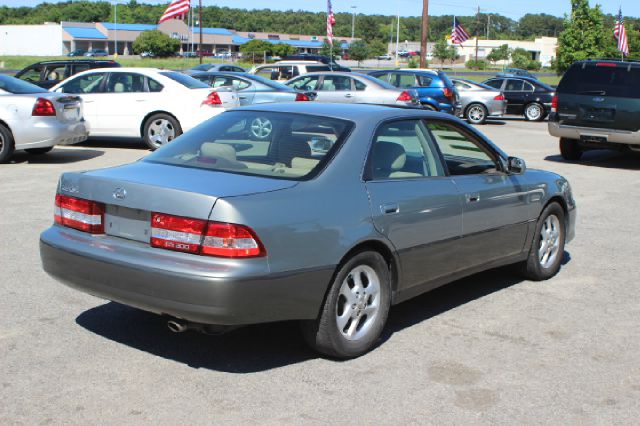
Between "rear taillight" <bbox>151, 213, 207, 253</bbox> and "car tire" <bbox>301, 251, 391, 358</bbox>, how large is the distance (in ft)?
2.81

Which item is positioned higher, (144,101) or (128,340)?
(144,101)

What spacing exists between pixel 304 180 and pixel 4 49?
406 feet

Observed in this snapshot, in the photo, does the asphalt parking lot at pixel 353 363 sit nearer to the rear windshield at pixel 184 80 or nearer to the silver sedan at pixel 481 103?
the rear windshield at pixel 184 80

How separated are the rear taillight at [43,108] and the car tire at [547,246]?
28.7 ft

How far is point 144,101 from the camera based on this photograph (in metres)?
15.5

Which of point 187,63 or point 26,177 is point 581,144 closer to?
point 26,177

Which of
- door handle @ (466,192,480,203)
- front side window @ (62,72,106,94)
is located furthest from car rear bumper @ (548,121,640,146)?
door handle @ (466,192,480,203)

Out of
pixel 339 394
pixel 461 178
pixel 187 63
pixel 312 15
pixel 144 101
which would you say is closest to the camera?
pixel 339 394

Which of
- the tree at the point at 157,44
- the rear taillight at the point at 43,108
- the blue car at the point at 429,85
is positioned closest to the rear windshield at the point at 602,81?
the blue car at the point at 429,85

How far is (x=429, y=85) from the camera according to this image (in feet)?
79.8

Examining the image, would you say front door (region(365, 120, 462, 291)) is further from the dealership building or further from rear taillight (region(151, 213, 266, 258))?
the dealership building

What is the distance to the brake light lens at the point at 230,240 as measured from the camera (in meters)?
4.38

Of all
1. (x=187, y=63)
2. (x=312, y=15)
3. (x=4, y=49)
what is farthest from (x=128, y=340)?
(x=312, y=15)

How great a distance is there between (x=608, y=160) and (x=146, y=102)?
9.09 meters
